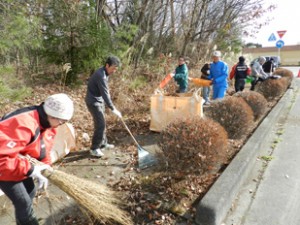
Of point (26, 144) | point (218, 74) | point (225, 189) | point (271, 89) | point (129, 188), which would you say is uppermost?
point (218, 74)

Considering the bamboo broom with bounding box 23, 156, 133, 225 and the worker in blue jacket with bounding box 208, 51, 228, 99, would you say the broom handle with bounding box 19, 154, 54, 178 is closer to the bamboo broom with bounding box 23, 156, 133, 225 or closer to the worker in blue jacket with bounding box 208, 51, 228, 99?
the bamboo broom with bounding box 23, 156, 133, 225

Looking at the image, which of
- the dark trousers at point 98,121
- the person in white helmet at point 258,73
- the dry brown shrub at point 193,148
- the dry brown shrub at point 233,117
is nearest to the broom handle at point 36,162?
the dry brown shrub at point 193,148

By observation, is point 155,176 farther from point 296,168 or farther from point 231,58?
point 231,58

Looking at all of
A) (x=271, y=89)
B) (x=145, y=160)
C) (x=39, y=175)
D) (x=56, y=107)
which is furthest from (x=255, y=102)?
(x=39, y=175)

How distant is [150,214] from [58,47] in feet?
21.3

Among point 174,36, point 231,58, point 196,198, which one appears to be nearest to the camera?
point 196,198

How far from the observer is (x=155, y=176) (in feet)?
12.5

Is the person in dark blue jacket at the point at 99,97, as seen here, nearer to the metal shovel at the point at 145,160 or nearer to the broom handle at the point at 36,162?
the metal shovel at the point at 145,160

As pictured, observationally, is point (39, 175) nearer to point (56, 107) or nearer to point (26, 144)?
point (26, 144)

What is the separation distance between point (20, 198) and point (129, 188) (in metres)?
1.64

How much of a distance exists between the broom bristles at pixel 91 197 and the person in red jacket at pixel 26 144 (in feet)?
0.69

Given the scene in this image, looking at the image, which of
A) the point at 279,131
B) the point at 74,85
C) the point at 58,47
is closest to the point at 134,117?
the point at 74,85

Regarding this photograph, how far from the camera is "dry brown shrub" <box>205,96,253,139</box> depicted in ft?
17.6

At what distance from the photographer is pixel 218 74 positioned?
6.99 m
